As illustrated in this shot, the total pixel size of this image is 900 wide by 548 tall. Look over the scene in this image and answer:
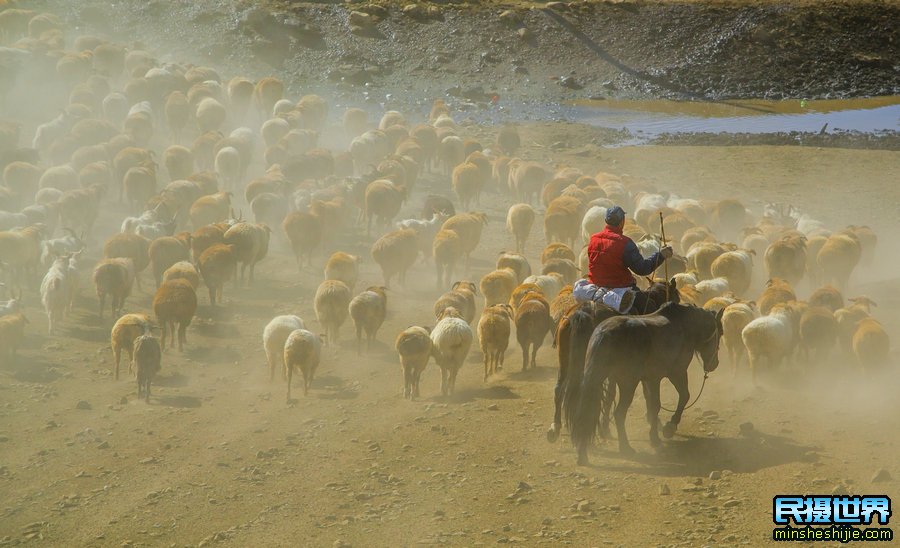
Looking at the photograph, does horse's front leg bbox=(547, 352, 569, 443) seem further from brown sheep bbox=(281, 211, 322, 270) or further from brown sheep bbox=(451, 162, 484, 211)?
brown sheep bbox=(451, 162, 484, 211)

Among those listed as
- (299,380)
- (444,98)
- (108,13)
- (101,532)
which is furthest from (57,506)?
(108,13)

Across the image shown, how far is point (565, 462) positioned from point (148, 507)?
4030 mm

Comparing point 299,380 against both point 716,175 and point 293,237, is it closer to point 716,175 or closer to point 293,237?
point 293,237

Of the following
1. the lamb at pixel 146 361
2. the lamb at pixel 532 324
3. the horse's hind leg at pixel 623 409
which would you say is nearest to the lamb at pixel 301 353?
the lamb at pixel 146 361

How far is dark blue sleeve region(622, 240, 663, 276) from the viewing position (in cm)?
993

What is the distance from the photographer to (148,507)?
941cm

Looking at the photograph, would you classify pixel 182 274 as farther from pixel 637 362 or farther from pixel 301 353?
pixel 637 362

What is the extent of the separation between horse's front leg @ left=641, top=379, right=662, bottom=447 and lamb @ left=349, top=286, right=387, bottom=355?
4.78 metres

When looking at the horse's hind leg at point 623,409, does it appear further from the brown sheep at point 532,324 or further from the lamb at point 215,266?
the lamb at point 215,266

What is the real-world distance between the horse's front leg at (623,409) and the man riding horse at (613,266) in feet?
2.81

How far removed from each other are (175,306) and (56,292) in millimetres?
2036

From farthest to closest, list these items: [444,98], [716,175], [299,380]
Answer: [444,98]
[716,175]
[299,380]

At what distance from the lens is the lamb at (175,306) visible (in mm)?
13695

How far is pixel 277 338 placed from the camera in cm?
1266
